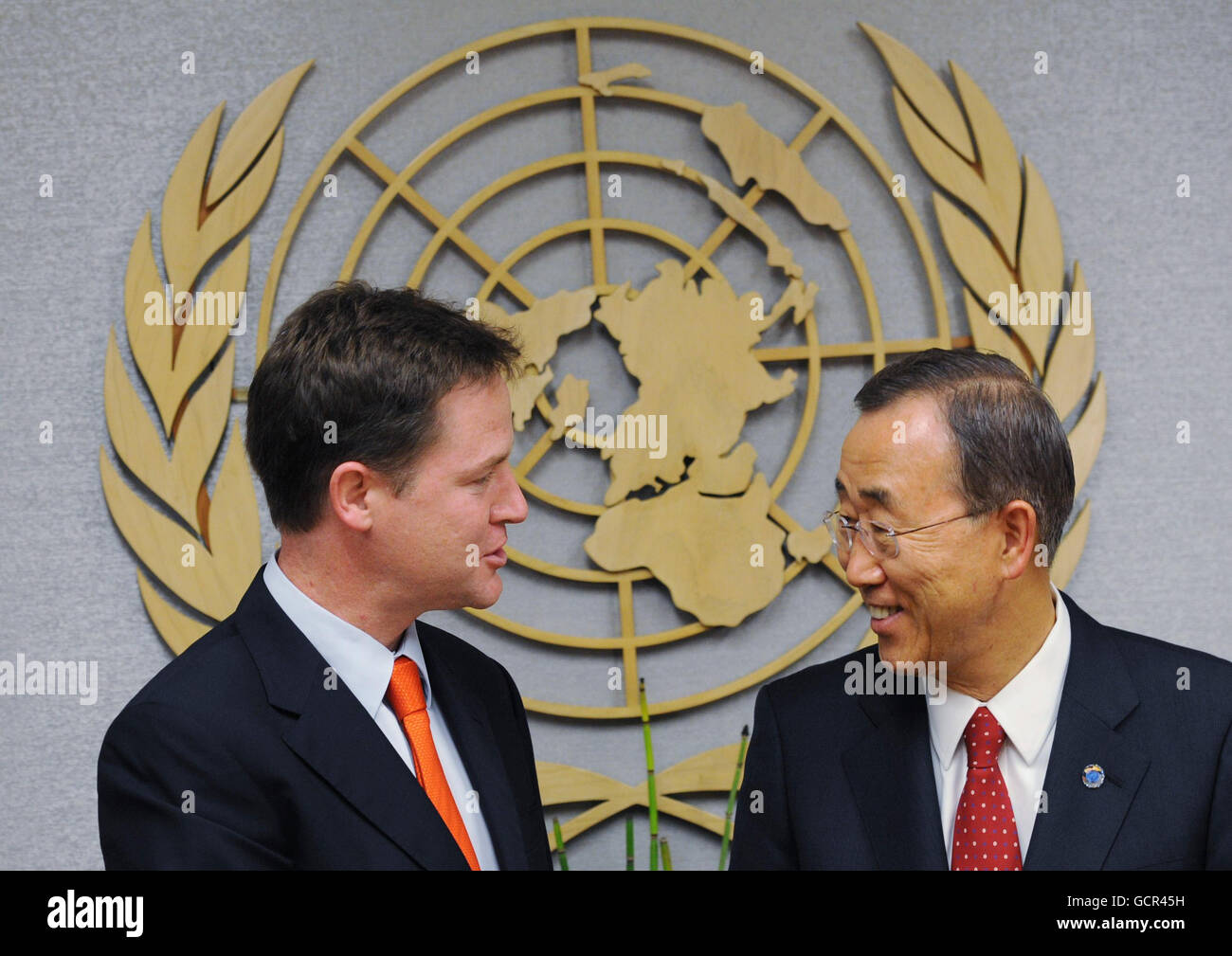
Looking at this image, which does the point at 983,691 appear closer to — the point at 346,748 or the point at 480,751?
the point at 480,751

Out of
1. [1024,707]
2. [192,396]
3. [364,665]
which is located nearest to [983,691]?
[1024,707]

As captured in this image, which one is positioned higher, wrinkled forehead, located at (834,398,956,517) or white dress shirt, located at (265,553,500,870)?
wrinkled forehead, located at (834,398,956,517)

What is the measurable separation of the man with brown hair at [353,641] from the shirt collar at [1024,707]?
547 mm

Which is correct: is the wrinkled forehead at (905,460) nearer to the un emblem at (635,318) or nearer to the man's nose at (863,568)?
the man's nose at (863,568)

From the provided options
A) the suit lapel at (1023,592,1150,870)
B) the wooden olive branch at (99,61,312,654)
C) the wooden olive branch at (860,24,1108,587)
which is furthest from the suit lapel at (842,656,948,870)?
the wooden olive branch at (99,61,312,654)

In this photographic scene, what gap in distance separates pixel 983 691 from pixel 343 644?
0.78 meters

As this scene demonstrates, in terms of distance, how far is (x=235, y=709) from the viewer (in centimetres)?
131

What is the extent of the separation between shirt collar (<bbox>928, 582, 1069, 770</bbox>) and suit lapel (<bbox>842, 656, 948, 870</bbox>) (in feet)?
0.09

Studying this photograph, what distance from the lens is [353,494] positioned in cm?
144

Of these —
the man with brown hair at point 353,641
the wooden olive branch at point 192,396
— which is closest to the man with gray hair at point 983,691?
the man with brown hair at point 353,641

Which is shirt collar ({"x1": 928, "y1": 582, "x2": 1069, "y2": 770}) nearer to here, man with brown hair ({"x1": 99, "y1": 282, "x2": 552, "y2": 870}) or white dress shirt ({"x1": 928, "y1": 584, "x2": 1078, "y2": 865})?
white dress shirt ({"x1": 928, "y1": 584, "x2": 1078, "y2": 865})

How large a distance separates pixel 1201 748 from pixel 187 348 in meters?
1.99

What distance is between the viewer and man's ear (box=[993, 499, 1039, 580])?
1.48 metres

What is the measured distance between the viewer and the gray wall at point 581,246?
251 cm
